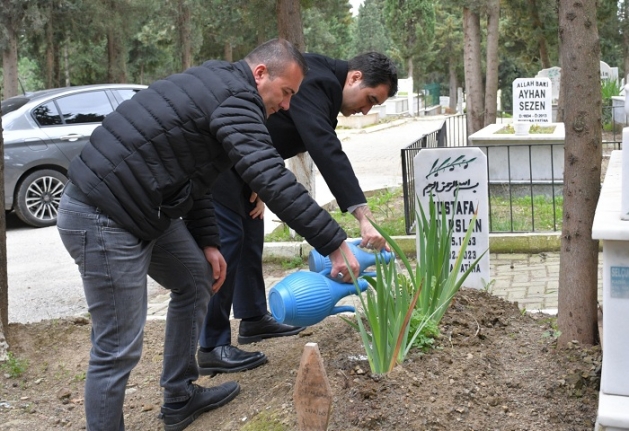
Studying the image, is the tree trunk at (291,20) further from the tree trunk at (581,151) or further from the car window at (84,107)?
the tree trunk at (581,151)

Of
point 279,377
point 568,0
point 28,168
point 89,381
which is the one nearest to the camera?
point 89,381

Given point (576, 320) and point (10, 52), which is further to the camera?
point (10, 52)

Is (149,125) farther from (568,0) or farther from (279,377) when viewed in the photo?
(568,0)

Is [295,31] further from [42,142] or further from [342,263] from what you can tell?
[342,263]

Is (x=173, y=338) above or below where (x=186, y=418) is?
above

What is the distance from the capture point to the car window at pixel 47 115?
10.9m

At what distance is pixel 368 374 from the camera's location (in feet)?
11.2

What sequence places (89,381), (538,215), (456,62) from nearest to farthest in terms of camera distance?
(89,381), (538,215), (456,62)

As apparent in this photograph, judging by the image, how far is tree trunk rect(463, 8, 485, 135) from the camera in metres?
16.1

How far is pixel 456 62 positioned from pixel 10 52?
1554 inches

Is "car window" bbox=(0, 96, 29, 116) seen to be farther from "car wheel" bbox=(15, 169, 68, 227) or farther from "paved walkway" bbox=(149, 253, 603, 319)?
"paved walkway" bbox=(149, 253, 603, 319)

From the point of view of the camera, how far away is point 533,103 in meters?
14.8

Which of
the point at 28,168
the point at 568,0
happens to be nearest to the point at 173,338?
the point at 568,0

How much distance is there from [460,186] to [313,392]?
269 cm
